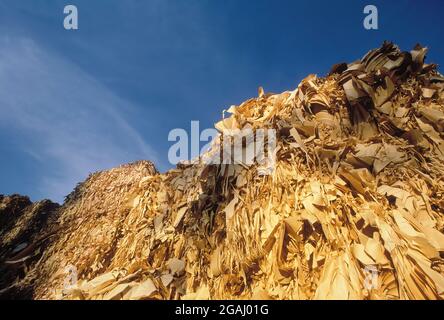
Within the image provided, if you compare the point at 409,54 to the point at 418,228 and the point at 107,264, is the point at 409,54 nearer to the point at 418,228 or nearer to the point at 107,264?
the point at 418,228

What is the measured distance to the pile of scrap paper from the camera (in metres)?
3.16

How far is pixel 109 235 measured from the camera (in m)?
5.57

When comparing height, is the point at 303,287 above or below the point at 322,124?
below

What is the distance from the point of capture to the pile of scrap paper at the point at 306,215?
3160 millimetres

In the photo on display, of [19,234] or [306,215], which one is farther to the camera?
[19,234]

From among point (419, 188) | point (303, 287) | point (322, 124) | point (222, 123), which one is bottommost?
point (303, 287)

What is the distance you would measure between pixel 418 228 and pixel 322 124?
6.55 feet

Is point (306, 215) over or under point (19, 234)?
under

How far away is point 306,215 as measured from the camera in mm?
3586

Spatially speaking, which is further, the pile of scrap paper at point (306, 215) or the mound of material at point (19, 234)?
the mound of material at point (19, 234)

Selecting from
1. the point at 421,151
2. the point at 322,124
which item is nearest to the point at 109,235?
the point at 322,124

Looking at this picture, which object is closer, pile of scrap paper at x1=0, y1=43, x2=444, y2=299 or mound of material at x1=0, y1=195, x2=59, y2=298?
pile of scrap paper at x1=0, y1=43, x2=444, y2=299

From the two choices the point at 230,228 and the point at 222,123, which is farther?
the point at 222,123

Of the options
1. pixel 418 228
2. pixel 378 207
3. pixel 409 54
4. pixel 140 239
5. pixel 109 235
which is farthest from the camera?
pixel 109 235
